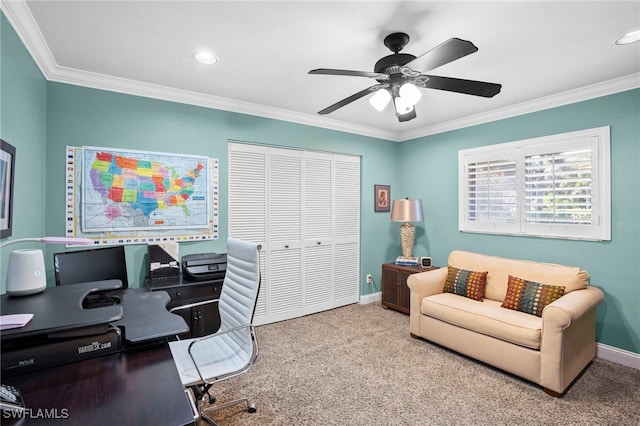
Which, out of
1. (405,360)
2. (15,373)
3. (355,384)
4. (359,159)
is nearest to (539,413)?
(405,360)

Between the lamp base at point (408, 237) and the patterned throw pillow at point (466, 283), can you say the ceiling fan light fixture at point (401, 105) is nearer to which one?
the patterned throw pillow at point (466, 283)

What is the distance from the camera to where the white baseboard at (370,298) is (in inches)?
180

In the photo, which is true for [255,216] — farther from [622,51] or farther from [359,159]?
[622,51]

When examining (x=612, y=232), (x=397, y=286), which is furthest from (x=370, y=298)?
(x=612, y=232)

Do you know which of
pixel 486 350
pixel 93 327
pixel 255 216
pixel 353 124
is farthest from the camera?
pixel 353 124

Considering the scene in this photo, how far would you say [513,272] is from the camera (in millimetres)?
3182

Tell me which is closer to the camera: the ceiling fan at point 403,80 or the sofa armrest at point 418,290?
the ceiling fan at point 403,80

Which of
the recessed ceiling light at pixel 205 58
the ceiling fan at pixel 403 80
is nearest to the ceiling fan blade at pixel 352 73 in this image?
the ceiling fan at pixel 403 80

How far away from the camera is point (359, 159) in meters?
4.57

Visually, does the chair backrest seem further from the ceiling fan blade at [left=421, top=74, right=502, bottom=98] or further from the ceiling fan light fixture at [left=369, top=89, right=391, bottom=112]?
the ceiling fan blade at [left=421, top=74, right=502, bottom=98]

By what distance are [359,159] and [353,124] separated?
0.51 metres

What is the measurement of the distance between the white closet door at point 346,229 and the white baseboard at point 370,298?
0.08 metres

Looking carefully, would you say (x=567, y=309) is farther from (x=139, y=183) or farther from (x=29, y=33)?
(x=29, y=33)

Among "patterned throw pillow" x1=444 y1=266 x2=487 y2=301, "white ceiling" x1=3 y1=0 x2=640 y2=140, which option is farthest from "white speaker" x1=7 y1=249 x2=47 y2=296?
"patterned throw pillow" x1=444 y1=266 x2=487 y2=301
